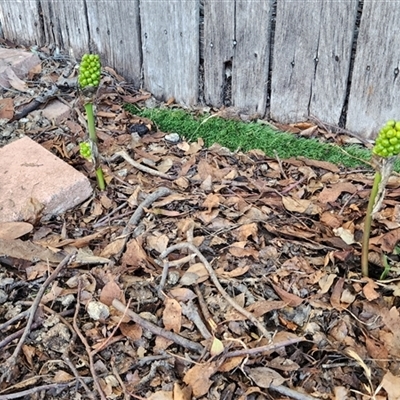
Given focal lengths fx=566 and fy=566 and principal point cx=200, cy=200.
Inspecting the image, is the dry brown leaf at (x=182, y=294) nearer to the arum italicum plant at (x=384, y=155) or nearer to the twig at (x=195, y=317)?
the twig at (x=195, y=317)

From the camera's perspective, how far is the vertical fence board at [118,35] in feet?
8.74

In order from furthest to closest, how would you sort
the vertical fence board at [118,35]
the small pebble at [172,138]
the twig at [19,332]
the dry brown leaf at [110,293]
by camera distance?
the vertical fence board at [118,35], the small pebble at [172,138], the dry brown leaf at [110,293], the twig at [19,332]

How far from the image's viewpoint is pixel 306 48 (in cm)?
238

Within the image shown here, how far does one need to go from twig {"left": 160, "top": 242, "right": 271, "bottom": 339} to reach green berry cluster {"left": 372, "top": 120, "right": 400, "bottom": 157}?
0.57 metres

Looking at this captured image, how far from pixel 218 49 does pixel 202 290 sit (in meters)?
1.27

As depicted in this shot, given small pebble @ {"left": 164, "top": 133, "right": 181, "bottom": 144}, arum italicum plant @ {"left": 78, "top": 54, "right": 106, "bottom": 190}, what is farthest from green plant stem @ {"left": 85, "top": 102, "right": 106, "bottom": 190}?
small pebble @ {"left": 164, "top": 133, "right": 181, "bottom": 144}

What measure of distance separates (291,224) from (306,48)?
839 millimetres

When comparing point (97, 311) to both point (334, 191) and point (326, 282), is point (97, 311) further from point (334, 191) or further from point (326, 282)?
point (334, 191)

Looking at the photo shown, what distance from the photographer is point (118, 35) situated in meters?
2.74

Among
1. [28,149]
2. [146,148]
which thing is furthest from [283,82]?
[28,149]

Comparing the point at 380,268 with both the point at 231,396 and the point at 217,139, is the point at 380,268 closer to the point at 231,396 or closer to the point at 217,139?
the point at 231,396

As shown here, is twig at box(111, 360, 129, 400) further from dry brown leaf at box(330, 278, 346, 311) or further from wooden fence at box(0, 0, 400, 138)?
wooden fence at box(0, 0, 400, 138)

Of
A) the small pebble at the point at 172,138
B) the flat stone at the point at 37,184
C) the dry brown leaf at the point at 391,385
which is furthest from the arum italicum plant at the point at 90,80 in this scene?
the dry brown leaf at the point at 391,385

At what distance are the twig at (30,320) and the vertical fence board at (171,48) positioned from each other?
121cm
